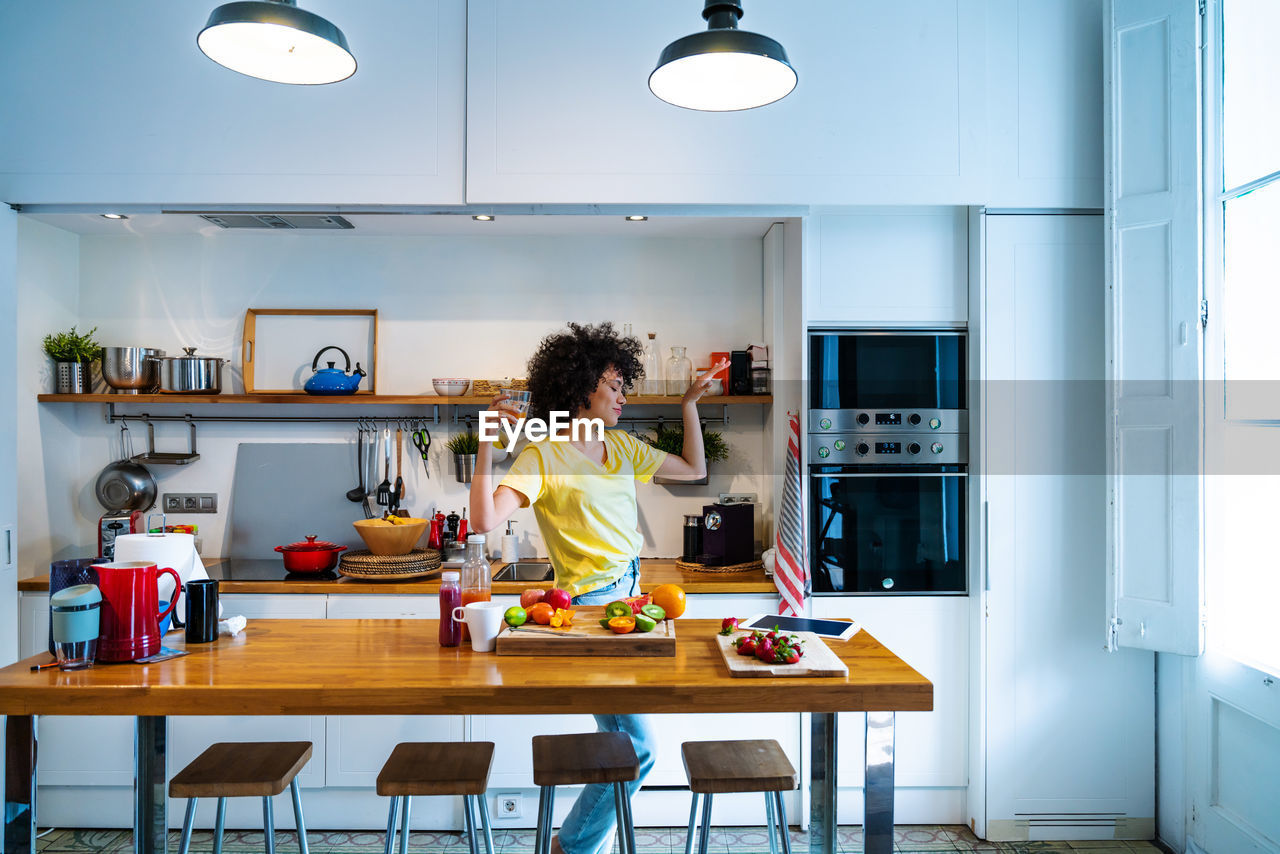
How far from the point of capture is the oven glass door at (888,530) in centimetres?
322

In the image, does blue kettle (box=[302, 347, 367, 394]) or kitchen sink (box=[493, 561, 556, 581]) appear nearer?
kitchen sink (box=[493, 561, 556, 581])

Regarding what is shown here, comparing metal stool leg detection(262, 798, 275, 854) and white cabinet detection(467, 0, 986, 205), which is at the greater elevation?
white cabinet detection(467, 0, 986, 205)

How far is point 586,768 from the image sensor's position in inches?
77.0

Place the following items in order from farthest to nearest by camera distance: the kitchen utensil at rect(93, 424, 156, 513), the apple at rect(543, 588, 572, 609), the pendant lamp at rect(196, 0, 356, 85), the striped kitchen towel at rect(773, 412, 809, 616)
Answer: the kitchen utensil at rect(93, 424, 156, 513), the striped kitchen towel at rect(773, 412, 809, 616), the apple at rect(543, 588, 572, 609), the pendant lamp at rect(196, 0, 356, 85)

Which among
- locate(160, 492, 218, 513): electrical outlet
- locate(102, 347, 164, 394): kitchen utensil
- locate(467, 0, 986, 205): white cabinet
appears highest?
locate(467, 0, 986, 205): white cabinet

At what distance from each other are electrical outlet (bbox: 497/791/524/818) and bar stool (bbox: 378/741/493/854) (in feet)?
3.47

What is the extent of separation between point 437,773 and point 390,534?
157cm

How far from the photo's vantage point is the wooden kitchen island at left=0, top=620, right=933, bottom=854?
175 centimetres

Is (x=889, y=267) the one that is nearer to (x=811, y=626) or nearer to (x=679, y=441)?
(x=679, y=441)

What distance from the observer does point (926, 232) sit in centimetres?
323

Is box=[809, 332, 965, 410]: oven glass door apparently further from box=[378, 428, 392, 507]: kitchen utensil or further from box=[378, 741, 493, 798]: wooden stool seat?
box=[378, 428, 392, 507]: kitchen utensil

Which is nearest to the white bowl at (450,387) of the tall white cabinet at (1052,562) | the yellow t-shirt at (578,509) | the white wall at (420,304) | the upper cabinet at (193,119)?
the white wall at (420,304)

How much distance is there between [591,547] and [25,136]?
2.57 meters

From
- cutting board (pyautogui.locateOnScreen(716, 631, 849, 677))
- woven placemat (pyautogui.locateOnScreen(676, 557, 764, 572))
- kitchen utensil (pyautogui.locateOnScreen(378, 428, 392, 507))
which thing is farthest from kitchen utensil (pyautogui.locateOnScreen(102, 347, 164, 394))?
cutting board (pyautogui.locateOnScreen(716, 631, 849, 677))
